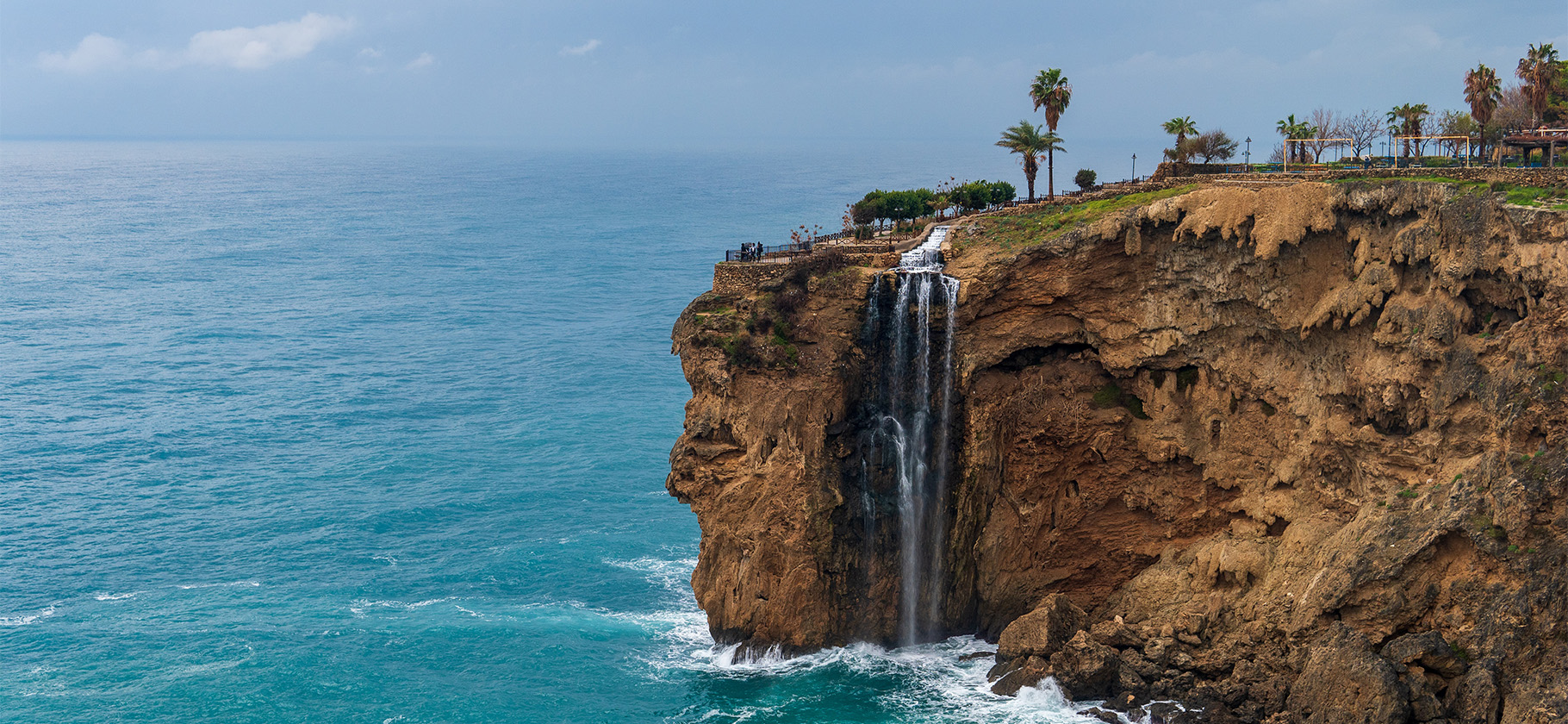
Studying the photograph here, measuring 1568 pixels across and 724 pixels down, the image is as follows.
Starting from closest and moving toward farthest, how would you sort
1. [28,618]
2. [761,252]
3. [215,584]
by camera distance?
[28,618]
[761,252]
[215,584]

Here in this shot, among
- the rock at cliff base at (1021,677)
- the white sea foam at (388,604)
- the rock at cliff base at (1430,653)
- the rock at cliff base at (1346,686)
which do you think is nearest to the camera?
the rock at cliff base at (1346,686)

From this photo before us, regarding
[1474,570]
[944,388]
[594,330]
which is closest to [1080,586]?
[944,388]

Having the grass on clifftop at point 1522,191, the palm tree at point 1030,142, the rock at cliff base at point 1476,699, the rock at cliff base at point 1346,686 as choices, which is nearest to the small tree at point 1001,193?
the palm tree at point 1030,142

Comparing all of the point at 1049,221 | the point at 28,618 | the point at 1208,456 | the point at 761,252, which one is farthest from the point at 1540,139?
the point at 28,618

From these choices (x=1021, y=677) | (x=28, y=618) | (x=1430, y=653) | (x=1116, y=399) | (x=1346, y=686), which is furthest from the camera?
(x=28, y=618)

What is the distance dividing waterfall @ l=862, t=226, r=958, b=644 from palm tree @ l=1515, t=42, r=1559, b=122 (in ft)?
110

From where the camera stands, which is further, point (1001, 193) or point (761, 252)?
point (1001, 193)

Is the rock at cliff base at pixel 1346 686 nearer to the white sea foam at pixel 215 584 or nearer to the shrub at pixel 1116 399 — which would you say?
the shrub at pixel 1116 399

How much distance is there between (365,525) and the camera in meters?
72.6

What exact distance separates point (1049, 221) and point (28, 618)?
55.2 metres

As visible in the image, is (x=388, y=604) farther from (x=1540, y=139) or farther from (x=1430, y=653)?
(x=1540, y=139)

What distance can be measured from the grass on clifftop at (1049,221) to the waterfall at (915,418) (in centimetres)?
365

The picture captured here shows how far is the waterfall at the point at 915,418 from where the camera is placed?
59.0 metres

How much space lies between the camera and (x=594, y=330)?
4766 inches
